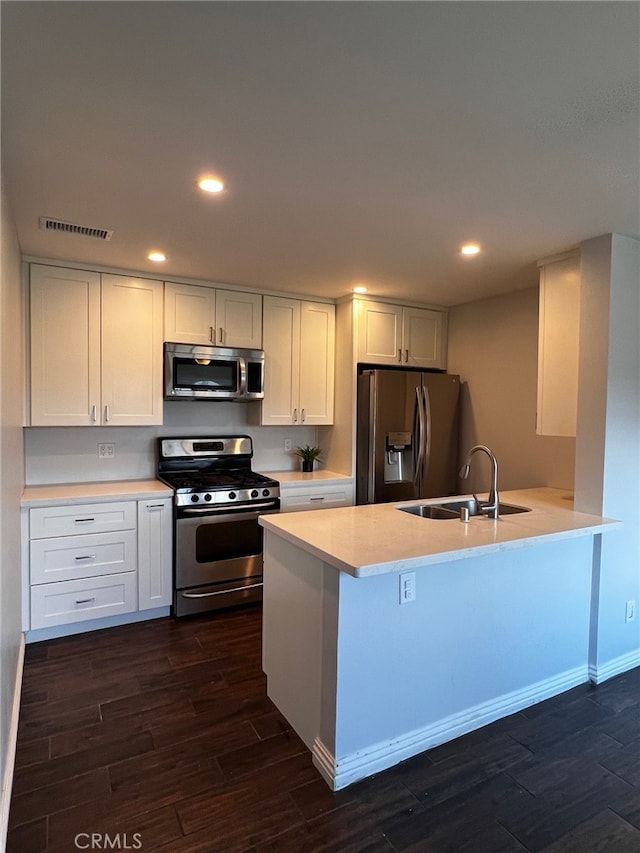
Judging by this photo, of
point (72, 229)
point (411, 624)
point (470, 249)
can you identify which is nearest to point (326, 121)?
point (470, 249)

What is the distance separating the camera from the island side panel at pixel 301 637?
6.24 ft

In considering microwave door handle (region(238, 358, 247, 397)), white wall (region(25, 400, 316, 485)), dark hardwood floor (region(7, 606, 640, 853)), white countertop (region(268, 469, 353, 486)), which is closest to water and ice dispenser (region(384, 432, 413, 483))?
white countertop (region(268, 469, 353, 486))

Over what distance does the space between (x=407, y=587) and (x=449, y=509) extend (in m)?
0.91

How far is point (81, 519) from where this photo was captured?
3068 mm

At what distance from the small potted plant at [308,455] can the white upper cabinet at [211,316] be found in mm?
1052

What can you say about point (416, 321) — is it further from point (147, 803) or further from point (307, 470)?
point (147, 803)

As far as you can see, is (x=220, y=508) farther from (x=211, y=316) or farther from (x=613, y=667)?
(x=613, y=667)

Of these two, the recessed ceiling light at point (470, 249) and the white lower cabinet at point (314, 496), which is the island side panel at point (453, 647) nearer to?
the recessed ceiling light at point (470, 249)

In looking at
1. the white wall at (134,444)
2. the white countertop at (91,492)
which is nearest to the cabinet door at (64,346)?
the white wall at (134,444)

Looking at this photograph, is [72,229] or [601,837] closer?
[601,837]

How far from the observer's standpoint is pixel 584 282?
8.86ft

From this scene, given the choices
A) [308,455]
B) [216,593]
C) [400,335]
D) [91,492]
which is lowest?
[216,593]

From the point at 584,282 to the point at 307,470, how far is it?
8.42 ft

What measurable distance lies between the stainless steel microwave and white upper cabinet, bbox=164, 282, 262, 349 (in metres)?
0.09
